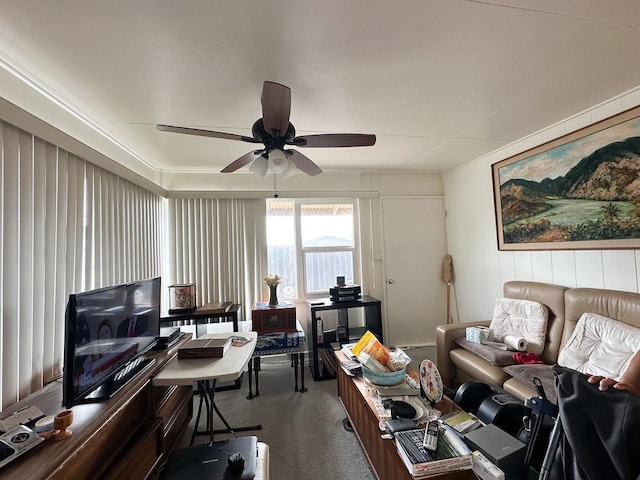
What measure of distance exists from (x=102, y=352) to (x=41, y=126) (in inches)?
49.3

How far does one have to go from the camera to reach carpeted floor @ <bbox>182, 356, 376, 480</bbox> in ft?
5.82

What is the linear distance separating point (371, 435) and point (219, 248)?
2.54m

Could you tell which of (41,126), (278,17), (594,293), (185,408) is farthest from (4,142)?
(594,293)

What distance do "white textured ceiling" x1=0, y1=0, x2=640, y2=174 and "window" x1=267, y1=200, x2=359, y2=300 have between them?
4.99ft

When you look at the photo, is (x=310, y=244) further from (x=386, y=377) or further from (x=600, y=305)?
(x=600, y=305)

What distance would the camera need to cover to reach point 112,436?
132 cm

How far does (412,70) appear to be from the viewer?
5.43ft

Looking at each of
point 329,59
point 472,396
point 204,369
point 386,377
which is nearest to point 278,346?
point 204,369

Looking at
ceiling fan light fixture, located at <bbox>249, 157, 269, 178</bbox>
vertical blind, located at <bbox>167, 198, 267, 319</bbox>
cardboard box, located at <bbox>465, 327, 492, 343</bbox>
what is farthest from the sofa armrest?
ceiling fan light fixture, located at <bbox>249, 157, 269, 178</bbox>

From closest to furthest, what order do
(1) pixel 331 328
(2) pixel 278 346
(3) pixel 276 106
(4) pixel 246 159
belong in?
(3) pixel 276 106, (4) pixel 246 159, (2) pixel 278 346, (1) pixel 331 328

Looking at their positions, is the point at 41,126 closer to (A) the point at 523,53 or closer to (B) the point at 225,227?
(B) the point at 225,227

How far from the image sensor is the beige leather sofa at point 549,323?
1864 mm

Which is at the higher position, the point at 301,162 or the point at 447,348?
the point at 301,162

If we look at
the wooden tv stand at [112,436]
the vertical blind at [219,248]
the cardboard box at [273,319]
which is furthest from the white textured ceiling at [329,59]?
the cardboard box at [273,319]
